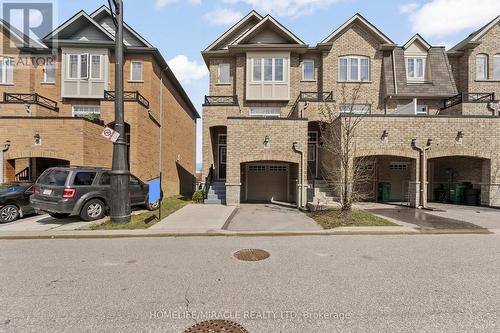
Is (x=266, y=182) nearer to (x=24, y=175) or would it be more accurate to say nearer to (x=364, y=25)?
(x=364, y=25)

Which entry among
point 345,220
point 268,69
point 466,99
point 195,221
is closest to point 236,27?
point 268,69

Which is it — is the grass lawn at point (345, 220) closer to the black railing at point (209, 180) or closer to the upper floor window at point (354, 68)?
the black railing at point (209, 180)

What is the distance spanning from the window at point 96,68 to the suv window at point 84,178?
10.9 meters

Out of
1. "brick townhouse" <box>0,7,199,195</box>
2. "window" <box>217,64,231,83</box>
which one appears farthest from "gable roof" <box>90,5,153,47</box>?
"window" <box>217,64,231,83</box>

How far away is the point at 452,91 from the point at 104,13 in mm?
25538

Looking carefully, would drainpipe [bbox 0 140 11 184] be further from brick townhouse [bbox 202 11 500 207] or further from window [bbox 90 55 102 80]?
brick townhouse [bbox 202 11 500 207]

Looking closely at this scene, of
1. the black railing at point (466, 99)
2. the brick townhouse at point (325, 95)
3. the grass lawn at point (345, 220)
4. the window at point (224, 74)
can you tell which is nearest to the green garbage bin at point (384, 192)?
the brick townhouse at point (325, 95)

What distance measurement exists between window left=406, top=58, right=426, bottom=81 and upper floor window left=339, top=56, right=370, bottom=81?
127 inches

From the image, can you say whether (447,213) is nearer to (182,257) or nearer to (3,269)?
(182,257)

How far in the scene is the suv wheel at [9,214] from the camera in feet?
29.2

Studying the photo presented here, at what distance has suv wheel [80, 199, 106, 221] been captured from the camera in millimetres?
8828

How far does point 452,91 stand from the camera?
1741 centimetres

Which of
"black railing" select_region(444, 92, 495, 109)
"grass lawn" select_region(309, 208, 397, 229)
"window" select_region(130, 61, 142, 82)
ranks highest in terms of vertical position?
"window" select_region(130, 61, 142, 82)

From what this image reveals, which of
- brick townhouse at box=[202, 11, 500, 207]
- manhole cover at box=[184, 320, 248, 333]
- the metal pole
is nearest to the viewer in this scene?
manhole cover at box=[184, 320, 248, 333]
